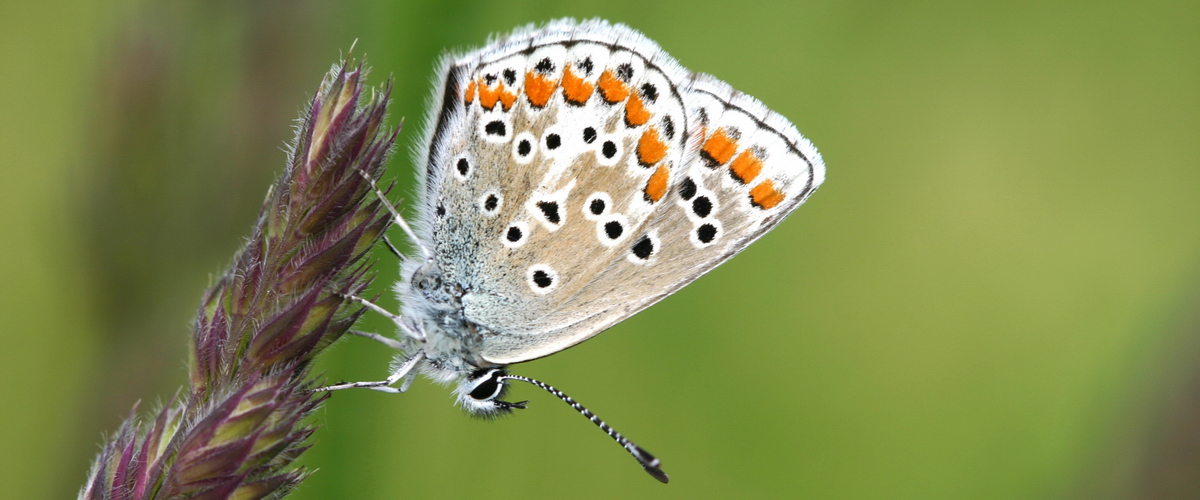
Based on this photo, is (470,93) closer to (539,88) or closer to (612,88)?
(539,88)

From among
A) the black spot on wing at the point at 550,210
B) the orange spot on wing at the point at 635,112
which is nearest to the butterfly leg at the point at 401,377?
the black spot on wing at the point at 550,210

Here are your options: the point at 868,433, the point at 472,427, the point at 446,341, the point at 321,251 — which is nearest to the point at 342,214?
the point at 321,251

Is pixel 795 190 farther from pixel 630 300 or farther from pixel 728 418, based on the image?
pixel 728 418

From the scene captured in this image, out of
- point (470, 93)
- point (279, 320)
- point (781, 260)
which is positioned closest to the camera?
point (279, 320)

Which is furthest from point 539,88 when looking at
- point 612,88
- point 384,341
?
point 384,341

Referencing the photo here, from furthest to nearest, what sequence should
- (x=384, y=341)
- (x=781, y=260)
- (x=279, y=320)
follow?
(x=781, y=260) → (x=384, y=341) → (x=279, y=320)

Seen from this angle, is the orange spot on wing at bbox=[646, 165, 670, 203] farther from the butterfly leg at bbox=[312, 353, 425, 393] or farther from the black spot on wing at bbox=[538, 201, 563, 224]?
the butterfly leg at bbox=[312, 353, 425, 393]

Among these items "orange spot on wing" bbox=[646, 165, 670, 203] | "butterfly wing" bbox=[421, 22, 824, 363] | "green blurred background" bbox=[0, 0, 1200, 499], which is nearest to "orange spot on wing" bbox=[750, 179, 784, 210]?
"butterfly wing" bbox=[421, 22, 824, 363]
